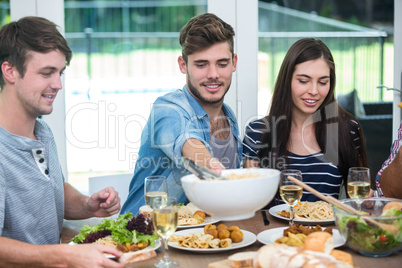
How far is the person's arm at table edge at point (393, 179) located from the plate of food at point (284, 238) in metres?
0.62

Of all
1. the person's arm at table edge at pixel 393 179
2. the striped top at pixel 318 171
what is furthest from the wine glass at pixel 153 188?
the person's arm at table edge at pixel 393 179

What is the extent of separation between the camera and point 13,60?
1742mm

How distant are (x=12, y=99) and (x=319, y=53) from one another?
151 cm

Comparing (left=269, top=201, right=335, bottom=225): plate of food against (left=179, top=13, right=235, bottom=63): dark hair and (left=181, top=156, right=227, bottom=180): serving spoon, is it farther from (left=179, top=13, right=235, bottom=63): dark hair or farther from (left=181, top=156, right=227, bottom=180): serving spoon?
(left=179, top=13, right=235, bottom=63): dark hair

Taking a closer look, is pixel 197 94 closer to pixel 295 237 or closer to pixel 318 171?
pixel 318 171

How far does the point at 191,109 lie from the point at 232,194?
1143 millimetres

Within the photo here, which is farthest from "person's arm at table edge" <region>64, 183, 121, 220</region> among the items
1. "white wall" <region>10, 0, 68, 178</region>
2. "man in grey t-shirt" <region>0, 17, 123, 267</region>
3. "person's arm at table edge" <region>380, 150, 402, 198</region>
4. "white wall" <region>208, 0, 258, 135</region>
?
"white wall" <region>208, 0, 258, 135</region>

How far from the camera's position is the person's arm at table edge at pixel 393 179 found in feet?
6.59

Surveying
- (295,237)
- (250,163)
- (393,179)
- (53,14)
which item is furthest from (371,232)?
(53,14)

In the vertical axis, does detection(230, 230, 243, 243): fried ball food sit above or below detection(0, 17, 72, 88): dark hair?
below

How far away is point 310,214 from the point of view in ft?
5.76

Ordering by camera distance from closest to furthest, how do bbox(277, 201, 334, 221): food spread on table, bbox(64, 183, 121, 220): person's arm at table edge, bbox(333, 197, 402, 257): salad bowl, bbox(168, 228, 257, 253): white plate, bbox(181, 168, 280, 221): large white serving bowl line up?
bbox(181, 168, 280, 221): large white serving bowl
bbox(333, 197, 402, 257): salad bowl
bbox(168, 228, 257, 253): white plate
bbox(277, 201, 334, 221): food spread on table
bbox(64, 183, 121, 220): person's arm at table edge

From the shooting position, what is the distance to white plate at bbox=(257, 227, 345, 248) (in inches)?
56.6

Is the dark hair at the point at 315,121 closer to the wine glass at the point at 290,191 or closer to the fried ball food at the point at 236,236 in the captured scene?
the wine glass at the point at 290,191
